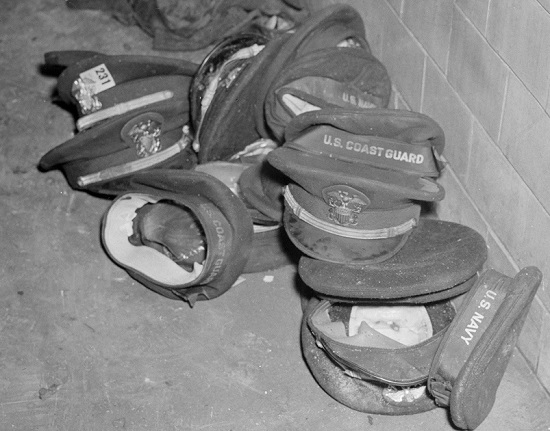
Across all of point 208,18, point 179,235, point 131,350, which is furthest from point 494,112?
point 208,18

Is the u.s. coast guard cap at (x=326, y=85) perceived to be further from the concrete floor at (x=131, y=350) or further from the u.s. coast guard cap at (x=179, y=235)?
the concrete floor at (x=131, y=350)

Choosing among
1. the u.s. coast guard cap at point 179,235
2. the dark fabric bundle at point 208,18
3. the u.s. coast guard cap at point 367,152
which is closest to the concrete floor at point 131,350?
the u.s. coast guard cap at point 179,235

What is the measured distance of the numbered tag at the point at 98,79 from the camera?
226 centimetres

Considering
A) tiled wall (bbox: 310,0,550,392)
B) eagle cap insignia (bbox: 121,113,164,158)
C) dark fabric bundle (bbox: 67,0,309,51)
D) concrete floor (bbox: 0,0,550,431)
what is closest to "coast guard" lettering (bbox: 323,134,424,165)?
tiled wall (bbox: 310,0,550,392)

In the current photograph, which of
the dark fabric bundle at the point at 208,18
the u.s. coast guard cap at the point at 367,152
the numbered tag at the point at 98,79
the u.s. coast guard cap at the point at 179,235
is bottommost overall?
the u.s. coast guard cap at the point at 179,235

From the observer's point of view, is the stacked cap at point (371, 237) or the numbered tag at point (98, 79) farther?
the numbered tag at point (98, 79)

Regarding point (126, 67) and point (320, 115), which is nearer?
point (320, 115)

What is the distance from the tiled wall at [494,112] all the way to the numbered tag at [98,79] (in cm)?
74

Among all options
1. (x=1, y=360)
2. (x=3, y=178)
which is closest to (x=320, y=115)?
(x=1, y=360)

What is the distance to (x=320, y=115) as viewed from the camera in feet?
6.00

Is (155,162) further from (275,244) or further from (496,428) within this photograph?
(496,428)

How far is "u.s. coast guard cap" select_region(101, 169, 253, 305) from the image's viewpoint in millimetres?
1999

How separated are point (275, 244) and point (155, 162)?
14.7 inches

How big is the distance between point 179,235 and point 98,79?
Answer: 1.45 feet
